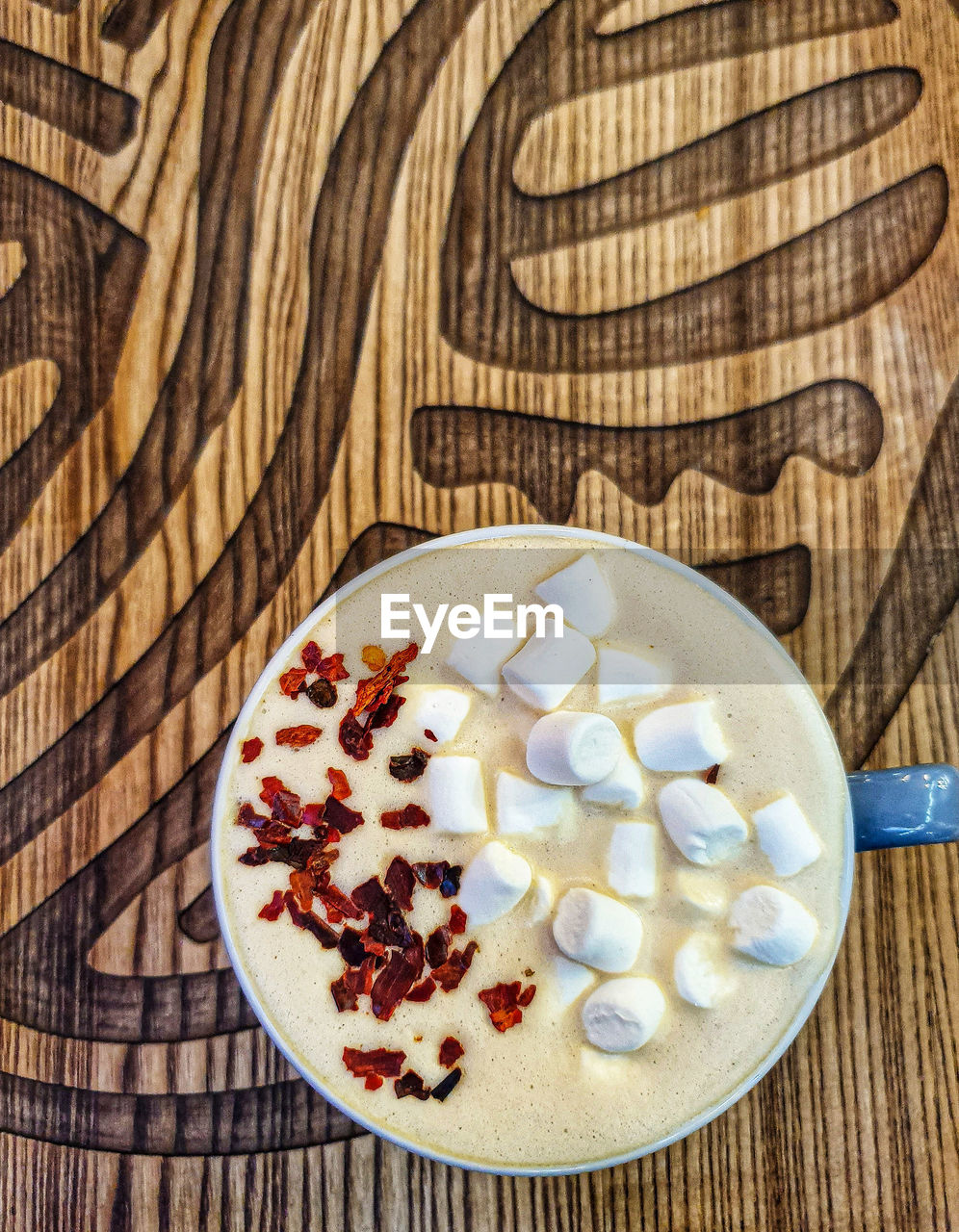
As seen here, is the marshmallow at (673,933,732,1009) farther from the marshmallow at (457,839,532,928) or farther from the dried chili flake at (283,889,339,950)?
the dried chili flake at (283,889,339,950)

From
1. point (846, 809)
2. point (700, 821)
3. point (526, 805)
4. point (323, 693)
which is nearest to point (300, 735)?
point (323, 693)

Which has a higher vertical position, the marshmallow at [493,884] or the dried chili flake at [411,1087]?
→ the marshmallow at [493,884]

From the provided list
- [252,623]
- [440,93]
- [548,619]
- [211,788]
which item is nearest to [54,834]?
[211,788]

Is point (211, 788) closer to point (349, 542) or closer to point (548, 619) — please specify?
point (349, 542)

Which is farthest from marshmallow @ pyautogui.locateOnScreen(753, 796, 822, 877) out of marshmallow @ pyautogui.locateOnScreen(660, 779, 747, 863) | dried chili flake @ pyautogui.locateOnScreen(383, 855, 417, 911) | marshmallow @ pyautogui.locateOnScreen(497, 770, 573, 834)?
dried chili flake @ pyautogui.locateOnScreen(383, 855, 417, 911)

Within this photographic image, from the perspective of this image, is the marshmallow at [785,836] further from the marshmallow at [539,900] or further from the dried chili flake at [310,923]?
A: the dried chili flake at [310,923]

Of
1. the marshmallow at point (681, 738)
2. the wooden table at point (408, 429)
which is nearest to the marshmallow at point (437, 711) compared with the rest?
the marshmallow at point (681, 738)

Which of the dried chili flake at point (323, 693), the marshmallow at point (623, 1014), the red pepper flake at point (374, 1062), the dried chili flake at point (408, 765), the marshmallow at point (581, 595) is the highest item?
the marshmallow at point (581, 595)
